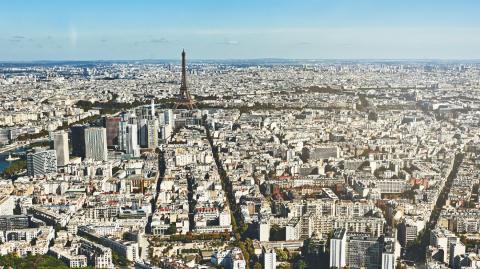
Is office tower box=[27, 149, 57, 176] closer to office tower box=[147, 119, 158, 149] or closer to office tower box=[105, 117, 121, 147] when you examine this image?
office tower box=[105, 117, 121, 147]

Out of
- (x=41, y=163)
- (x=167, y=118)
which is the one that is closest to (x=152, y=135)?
(x=167, y=118)

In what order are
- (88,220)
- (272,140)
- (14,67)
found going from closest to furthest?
(88,220) → (272,140) → (14,67)

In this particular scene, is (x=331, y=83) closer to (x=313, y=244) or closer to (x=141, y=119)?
(x=141, y=119)

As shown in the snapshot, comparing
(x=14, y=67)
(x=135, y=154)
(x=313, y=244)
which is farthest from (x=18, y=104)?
(x=14, y=67)

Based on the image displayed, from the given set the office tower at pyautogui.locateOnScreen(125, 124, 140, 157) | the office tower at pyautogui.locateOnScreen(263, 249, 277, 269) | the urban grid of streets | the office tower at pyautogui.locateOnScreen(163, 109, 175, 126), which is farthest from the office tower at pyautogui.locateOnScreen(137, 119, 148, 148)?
the office tower at pyautogui.locateOnScreen(263, 249, 277, 269)

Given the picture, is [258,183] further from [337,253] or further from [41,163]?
[41,163]

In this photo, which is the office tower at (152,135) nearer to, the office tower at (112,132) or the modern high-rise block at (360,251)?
the office tower at (112,132)
